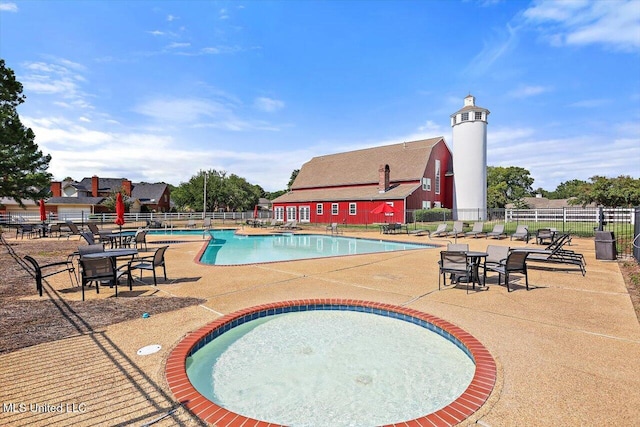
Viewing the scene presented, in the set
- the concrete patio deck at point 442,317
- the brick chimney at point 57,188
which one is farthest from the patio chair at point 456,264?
the brick chimney at point 57,188

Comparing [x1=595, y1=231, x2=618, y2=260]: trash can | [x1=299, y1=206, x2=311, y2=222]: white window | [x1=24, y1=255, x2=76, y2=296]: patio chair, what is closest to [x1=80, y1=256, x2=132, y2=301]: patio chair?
[x1=24, y1=255, x2=76, y2=296]: patio chair

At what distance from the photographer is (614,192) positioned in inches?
1505

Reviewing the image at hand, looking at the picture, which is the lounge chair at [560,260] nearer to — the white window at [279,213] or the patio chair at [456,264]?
the patio chair at [456,264]

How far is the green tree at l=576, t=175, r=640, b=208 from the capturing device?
37188 millimetres

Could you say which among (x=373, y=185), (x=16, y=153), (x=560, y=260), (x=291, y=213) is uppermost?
(x=16, y=153)

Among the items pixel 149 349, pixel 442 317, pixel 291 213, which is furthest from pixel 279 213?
pixel 149 349

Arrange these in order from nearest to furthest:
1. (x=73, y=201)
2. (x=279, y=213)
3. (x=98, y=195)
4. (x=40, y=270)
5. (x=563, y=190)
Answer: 1. (x=40, y=270)
2. (x=279, y=213)
3. (x=73, y=201)
4. (x=98, y=195)
5. (x=563, y=190)

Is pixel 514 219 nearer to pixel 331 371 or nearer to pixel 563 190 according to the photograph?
pixel 331 371

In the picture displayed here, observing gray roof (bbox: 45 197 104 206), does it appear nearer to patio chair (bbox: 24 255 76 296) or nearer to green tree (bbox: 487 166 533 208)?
patio chair (bbox: 24 255 76 296)

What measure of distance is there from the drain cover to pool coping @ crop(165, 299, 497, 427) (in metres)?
0.24

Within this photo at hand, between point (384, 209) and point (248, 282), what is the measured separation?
1643 centimetres

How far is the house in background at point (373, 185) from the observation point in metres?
32.9

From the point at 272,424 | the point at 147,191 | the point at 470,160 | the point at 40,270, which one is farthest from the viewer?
the point at 147,191

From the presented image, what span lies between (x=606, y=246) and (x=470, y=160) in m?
26.9
